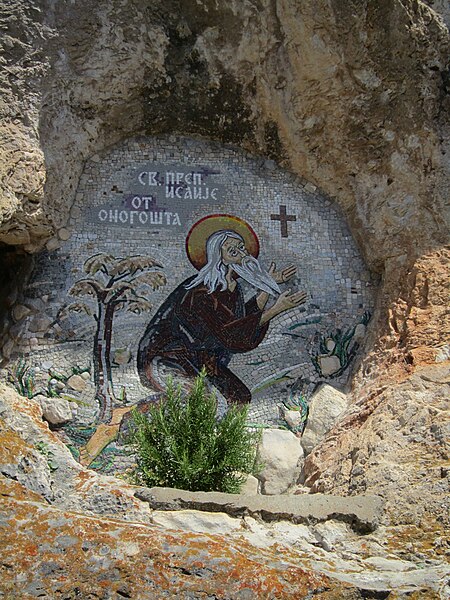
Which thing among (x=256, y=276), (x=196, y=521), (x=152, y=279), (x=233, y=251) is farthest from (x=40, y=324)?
(x=196, y=521)

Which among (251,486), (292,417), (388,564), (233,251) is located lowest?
(388,564)

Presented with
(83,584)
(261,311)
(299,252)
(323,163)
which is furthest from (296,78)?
(83,584)

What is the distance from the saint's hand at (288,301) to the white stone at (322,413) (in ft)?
2.67

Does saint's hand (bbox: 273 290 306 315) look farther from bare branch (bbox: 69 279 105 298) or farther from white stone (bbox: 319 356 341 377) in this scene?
bare branch (bbox: 69 279 105 298)

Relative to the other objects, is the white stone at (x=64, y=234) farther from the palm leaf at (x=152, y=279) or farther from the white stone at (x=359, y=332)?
the white stone at (x=359, y=332)

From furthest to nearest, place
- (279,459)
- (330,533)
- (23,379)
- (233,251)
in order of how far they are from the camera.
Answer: (233,251)
(23,379)
(279,459)
(330,533)

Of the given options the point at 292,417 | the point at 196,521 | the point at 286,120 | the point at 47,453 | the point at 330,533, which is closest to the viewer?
the point at 196,521

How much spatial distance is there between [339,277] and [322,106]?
5.26ft

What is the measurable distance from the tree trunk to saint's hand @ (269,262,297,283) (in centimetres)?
151

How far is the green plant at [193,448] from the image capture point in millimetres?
5422

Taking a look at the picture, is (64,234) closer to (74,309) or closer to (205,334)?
(74,309)

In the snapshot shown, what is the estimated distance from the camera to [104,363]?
22.5ft

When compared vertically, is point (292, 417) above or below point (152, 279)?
below

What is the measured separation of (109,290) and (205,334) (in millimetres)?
922
